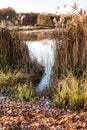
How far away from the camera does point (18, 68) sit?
31.2ft

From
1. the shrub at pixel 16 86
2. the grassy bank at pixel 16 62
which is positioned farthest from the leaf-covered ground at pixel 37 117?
the grassy bank at pixel 16 62

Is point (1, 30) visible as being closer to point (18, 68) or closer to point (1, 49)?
point (1, 49)

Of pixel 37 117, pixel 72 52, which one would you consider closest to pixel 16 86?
pixel 72 52

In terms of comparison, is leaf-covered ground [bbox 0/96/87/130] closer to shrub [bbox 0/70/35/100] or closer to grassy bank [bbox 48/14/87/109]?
shrub [bbox 0/70/35/100]

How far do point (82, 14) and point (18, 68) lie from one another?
88.2 inches

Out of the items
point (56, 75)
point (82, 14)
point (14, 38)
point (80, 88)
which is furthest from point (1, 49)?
point (80, 88)

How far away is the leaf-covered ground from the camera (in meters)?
5.57

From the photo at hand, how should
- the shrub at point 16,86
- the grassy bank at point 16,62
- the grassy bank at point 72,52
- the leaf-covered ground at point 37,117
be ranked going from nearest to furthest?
the leaf-covered ground at point 37,117 < the shrub at point 16,86 < the grassy bank at point 72,52 < the grassy bank at point 16,62

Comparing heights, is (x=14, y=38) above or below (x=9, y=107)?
above

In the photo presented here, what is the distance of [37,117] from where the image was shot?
19.7 feet

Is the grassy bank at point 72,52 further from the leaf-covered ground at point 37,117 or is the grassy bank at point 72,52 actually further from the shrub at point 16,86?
the leaf-covered ground at point 37,117

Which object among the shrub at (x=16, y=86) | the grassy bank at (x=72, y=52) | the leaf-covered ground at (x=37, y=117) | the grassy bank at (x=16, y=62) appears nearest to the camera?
the leaf-covered ground at (x=37, y=117)

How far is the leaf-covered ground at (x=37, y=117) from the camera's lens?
5.57 metres

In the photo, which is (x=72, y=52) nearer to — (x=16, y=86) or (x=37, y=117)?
(x=16, y=86)
